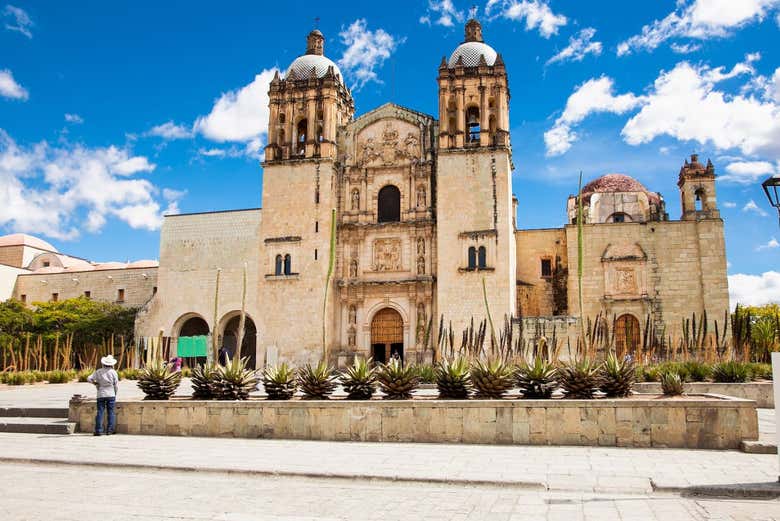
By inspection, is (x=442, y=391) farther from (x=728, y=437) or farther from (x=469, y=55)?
(x=469, y=55)

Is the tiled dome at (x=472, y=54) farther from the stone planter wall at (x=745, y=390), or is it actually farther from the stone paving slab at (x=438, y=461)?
the stone paving slab at (x=438, y=461)

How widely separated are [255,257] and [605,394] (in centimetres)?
2222

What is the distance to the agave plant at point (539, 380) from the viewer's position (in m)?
9.91

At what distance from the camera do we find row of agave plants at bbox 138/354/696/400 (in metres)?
9.83

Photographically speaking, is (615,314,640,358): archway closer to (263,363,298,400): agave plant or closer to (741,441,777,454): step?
(741,441,777,454): step

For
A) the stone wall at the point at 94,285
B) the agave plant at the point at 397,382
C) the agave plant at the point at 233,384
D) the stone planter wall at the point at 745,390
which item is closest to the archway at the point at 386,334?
the stone wall at the point at 94,285

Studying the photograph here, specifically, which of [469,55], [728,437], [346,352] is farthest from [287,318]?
[728,437]

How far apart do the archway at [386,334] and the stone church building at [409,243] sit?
61 millimetres

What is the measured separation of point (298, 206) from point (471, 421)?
20680mm

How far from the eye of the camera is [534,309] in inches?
1172

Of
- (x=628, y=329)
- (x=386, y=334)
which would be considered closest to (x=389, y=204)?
(x=386, y=334)

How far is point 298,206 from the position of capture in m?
29.0

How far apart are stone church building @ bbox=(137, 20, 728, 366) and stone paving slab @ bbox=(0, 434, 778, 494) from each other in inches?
657

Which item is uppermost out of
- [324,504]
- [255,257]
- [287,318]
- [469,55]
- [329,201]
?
[469,55]
